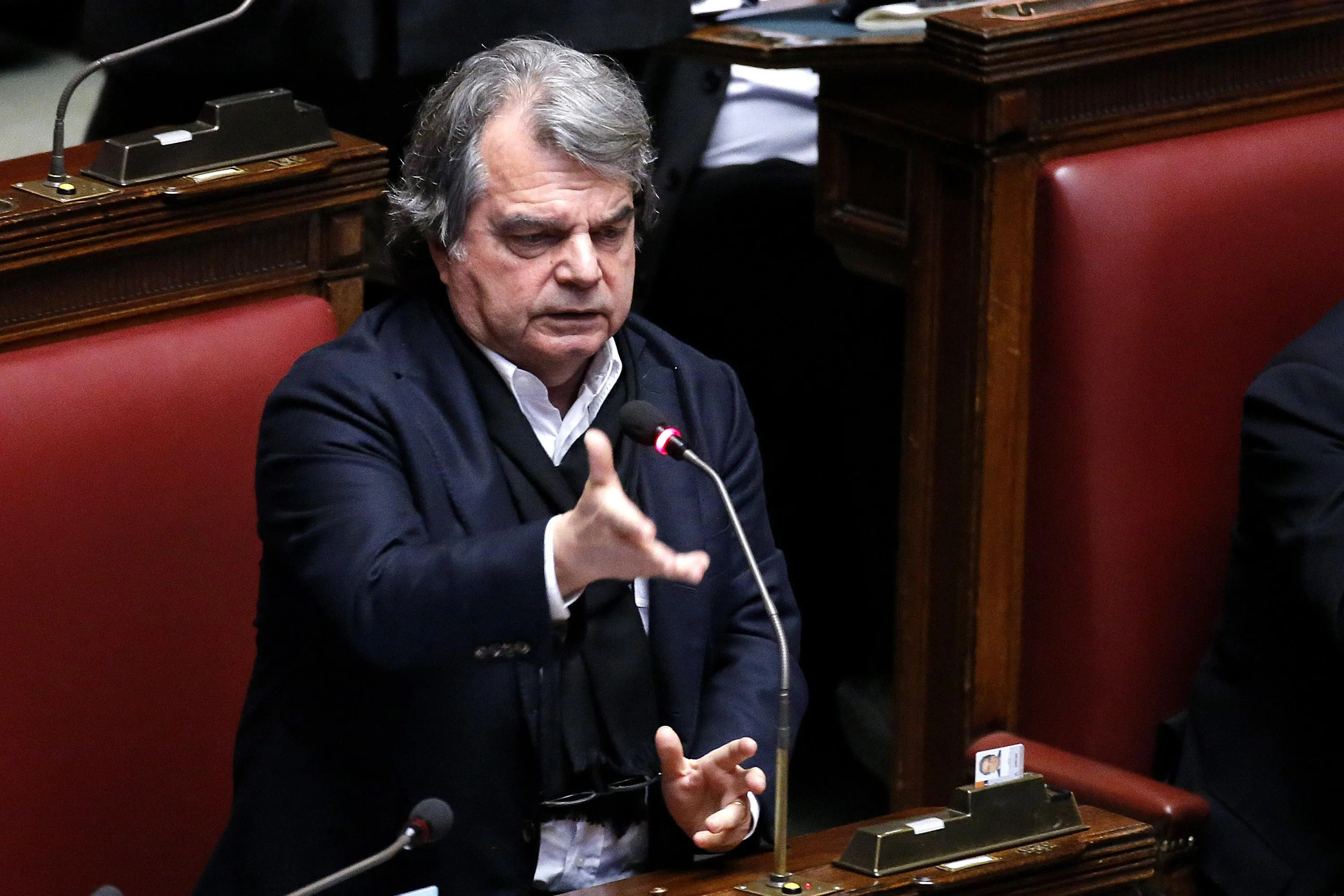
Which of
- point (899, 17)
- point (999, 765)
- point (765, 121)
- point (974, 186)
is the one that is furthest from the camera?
point (765, 121)

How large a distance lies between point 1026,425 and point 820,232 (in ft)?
1.28

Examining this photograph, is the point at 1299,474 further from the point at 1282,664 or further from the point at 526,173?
the point at 526,173

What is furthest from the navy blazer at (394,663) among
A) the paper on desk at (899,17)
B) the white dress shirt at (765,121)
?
the white dress shirt at (765,121)

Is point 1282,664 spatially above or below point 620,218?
below

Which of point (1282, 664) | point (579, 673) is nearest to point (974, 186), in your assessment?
point (1282, 664)

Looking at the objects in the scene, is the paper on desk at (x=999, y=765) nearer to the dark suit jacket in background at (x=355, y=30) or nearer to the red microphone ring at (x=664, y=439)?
the red microphone ring at (x=664, y=439)

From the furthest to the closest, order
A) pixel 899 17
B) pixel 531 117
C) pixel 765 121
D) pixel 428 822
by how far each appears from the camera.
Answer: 1. pixel 765 121
2. pixel 899 17
3. pixel 531 117
4. pixel 428 822

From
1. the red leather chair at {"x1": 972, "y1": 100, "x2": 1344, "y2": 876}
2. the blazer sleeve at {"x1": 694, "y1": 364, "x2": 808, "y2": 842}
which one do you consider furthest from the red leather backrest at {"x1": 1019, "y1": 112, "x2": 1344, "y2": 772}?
the blazer sleeve at {"x1": 694, "y1": 364, "x2": 808, "y2": 842}

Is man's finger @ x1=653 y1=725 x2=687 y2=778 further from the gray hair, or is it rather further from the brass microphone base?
the brass microphone base

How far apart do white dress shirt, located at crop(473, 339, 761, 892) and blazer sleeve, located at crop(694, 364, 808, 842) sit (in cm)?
8

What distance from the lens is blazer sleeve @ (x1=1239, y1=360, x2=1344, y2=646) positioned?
2.11 metres

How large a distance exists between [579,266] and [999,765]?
0.54m

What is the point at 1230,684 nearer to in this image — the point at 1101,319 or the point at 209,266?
the point at 1101,319

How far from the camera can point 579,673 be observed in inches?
71.7
